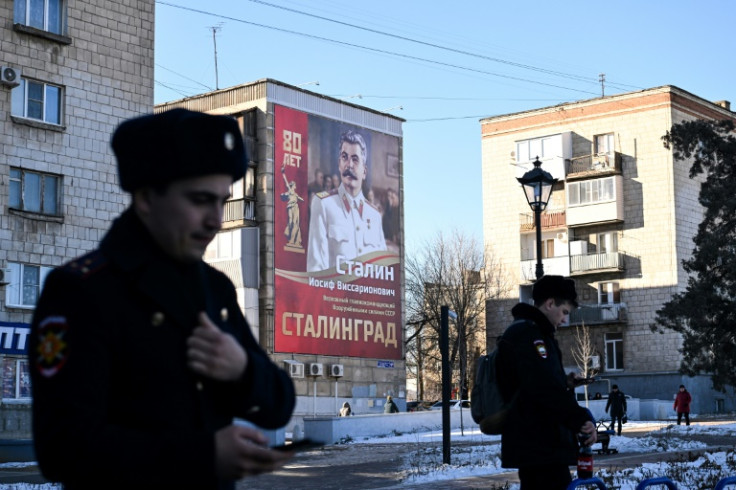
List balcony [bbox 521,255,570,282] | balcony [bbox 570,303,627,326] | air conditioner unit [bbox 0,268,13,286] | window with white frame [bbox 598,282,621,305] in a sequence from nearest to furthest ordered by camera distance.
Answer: air conditioner unit [bbox 0,268,13,286]
balcony [bbox 570,303,627,326]
window with white frame [bbox 598,282,621,305]
balcony [bbox 521,255,570,282]

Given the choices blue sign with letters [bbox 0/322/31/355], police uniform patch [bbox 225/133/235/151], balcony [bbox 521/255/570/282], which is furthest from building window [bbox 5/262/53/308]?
balcony [bbox 521/255/570/282]

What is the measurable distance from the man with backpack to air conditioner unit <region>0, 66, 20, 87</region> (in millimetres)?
28668

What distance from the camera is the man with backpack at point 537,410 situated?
20.6ft

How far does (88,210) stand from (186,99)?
70.7ft

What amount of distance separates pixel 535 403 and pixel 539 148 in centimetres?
5758

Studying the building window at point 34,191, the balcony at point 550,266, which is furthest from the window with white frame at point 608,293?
the building window at point 34,191

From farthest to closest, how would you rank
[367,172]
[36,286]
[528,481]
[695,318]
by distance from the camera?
[367,172]
[695,318]
[36,286]
[528,481]

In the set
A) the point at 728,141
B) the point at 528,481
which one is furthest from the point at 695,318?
the point at 528,481

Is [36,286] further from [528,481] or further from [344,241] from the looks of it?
[528,481]

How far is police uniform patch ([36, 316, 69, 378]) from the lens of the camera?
2414mm

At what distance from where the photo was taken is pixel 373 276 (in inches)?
2163

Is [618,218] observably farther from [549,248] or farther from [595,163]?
[549,248]

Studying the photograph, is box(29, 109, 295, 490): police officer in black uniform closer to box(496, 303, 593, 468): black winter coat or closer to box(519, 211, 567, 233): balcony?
box(496, 303, 593, 468): black winter coat

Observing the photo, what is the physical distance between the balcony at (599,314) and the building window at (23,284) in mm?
32717
